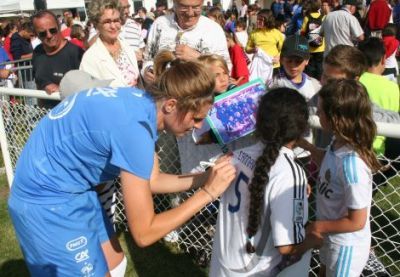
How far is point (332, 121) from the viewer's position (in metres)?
1.90

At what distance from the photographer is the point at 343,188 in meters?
1.90

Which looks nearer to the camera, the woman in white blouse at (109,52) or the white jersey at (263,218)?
the white jersey at (263,218)

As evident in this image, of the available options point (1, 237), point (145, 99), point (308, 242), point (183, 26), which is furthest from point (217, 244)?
point (1, 237)

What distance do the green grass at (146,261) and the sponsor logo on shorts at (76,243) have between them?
136 cm

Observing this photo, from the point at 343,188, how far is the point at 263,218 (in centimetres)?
43

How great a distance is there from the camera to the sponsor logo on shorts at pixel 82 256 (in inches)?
74.1

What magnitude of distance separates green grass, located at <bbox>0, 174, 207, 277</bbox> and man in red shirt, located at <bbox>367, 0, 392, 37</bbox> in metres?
8.01

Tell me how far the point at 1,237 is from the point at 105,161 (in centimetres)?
257

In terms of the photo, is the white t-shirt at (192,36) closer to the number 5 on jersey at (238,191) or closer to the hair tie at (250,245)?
the number 5 on jersey at (238,191)

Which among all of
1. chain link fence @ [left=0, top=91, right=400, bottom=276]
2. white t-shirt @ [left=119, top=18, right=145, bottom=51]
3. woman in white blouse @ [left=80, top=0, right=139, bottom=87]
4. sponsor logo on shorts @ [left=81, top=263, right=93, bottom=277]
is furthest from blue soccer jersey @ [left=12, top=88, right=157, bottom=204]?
white t-shirt @ [left=119, top=18, right=145, bottom=51]

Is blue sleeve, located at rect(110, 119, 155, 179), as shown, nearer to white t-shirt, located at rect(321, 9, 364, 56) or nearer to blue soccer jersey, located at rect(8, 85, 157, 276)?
blue soccer jersey, located at rect(8, 85, 157, 276)

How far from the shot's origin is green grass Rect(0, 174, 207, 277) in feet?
10.3

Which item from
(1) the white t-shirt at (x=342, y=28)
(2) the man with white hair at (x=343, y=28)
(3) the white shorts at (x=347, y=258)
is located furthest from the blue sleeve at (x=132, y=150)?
(1) the white t-shirt at (x=342, y=28)

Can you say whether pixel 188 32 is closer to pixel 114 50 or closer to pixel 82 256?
pixel 114 50
